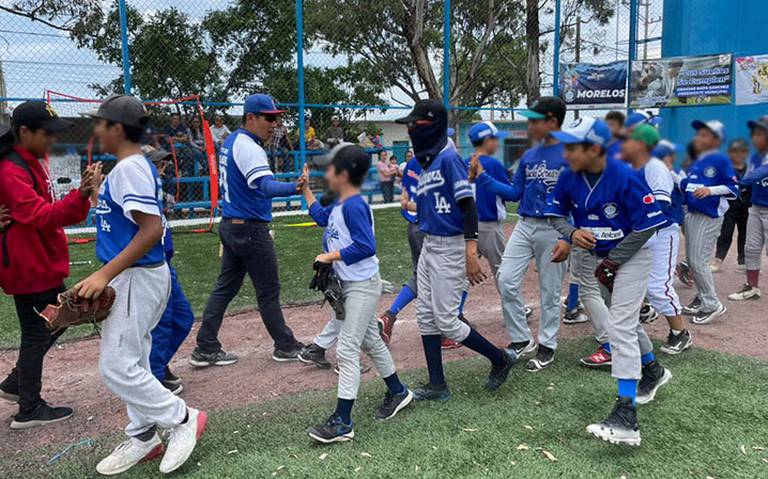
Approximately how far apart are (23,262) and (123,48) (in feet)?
29.2

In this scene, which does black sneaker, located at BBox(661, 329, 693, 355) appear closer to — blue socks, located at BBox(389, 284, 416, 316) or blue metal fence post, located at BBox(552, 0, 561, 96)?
blue socks, located at BBox(389, 284, 416, 316)

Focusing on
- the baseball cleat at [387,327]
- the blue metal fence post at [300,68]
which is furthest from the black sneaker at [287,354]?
the blue metal fence post at [300,68]

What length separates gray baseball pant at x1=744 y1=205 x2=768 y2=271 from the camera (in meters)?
6.36

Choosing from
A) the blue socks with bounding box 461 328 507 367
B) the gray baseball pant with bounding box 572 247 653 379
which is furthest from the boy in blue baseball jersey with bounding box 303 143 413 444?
the gray baseball pant with bounding box 572 247 653 379

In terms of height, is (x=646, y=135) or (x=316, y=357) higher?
(x=646, y=135)

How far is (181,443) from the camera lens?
306 centimetres

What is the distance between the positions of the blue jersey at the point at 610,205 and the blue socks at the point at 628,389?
2.46ft

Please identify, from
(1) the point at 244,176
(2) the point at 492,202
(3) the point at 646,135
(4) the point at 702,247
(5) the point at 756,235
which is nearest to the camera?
(3) the point at 646,135

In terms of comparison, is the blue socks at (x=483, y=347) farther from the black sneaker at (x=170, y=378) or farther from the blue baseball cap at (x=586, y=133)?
the blue baseball cap at (x=586, y=133)

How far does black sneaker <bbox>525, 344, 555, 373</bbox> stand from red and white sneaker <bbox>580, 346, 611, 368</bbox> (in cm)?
26

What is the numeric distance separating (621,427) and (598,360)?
132 centimetres

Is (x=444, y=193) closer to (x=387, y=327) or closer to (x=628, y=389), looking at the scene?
(x=628, y=389)

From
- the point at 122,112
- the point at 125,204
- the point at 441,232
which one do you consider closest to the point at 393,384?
the point at 441,232

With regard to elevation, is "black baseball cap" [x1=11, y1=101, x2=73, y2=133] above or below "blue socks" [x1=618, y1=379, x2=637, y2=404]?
above
